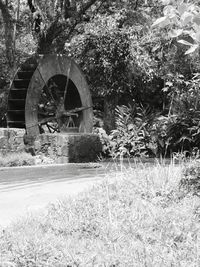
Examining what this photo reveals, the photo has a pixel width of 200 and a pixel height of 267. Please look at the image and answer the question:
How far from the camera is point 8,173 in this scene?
8.96 meters

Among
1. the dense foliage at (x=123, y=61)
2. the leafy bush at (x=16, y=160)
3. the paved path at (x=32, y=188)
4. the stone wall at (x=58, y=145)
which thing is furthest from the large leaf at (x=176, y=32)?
the dense foliage at (x=123, y=61)

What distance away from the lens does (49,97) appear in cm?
1542

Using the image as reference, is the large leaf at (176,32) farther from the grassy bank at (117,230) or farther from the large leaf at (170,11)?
the grassy bank at (117,230)

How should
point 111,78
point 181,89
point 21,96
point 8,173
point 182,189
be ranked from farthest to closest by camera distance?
point 111,78 < point 181,89 < point 21,96 < point 8,173 < point 182,189

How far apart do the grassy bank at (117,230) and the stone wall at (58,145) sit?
633 cm

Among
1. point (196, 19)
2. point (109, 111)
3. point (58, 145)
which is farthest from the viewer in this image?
point (109, 111)

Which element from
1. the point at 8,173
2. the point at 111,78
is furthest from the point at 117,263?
the point at 111,78

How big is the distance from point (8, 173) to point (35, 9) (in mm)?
8739

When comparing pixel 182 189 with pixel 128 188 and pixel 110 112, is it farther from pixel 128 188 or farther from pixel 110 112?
pixel 110 112

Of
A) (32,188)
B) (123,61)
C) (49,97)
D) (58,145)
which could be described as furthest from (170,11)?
(123,61)

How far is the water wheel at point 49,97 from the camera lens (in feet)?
46.4

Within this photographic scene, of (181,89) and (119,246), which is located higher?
(181,89)

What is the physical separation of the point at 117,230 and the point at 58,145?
8259 mm

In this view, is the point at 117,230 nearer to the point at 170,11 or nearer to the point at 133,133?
the point at 170,11
